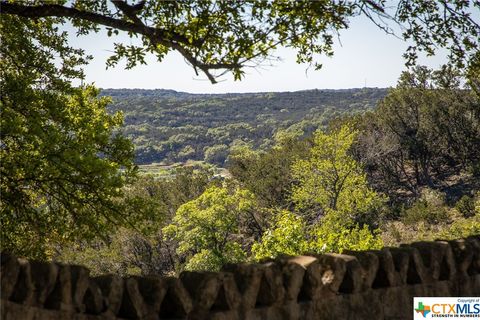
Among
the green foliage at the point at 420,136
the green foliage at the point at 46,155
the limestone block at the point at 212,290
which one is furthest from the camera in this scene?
the green foliage at the point at 420,136

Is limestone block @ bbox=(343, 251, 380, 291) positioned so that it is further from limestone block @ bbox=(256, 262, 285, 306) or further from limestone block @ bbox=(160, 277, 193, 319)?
limestone block @ bbox=(160, 277, 193, 319)

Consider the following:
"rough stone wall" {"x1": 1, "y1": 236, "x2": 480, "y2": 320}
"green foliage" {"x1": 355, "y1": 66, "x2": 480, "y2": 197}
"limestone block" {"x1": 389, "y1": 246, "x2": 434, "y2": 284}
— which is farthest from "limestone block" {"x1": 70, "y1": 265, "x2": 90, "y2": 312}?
"green foliage" {"x1": 355, "y1": 66, "x2": 480, "y2": 197}

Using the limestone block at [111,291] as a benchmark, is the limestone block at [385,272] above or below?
below

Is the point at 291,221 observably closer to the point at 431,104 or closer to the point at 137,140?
the point at 431,104

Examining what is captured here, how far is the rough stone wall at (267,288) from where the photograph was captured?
11.6 feet

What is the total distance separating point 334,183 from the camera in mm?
40719

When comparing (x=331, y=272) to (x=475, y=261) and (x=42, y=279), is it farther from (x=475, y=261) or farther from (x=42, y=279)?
(x=42, y=279)

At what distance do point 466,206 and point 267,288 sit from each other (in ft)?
140

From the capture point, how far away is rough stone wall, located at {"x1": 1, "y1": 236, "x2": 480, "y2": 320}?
3.54 metres

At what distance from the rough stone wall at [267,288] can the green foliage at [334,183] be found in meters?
34.1

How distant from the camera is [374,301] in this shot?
4.88 metres

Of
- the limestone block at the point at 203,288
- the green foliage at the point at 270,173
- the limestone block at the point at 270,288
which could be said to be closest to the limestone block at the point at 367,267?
the limestone block at the point at 270,288

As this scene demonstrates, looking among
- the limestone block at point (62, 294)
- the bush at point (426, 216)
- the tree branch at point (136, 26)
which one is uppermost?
the tree branch at point (136, 26)

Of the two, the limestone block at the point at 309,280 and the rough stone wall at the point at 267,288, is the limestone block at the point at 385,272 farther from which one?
the limestone block at the point at 309,280
